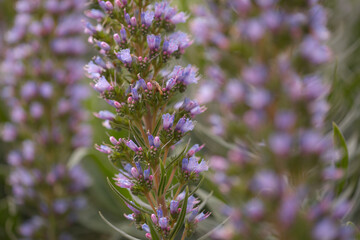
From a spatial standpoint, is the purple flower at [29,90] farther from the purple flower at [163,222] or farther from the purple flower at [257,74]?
the purple flower at [257,74]

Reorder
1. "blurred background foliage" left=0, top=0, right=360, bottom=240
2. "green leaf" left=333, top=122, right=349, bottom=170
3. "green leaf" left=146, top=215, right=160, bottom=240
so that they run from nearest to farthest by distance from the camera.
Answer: "green leaf" left=146, top=215, right=160, bottom=240 → "green leaf" left=333, top=122, right=349, bottom=170 → "blurred background foliage" left=0, top=0, right=360, bottom=240

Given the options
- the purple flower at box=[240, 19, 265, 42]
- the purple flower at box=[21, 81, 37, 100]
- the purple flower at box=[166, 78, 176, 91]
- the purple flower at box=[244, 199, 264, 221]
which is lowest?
the purple flower at box=[244, 199, 264, 221]

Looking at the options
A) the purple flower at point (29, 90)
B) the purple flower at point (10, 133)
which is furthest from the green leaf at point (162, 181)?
the purple flower at point (10, 133)

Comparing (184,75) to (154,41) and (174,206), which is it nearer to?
(154,41)

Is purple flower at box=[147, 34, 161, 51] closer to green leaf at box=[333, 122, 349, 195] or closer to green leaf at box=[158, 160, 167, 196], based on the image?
green leaf at box=[158, 160, 167, 196]

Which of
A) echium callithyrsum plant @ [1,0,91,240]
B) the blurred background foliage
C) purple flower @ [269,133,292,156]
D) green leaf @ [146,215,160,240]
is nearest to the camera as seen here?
purple flower @ [269,133,292,156]

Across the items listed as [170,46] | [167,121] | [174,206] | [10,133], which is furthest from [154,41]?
[10,133]

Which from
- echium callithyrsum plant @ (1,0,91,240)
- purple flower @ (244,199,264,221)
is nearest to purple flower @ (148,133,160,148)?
purple flower @ (244,199,264,221)
